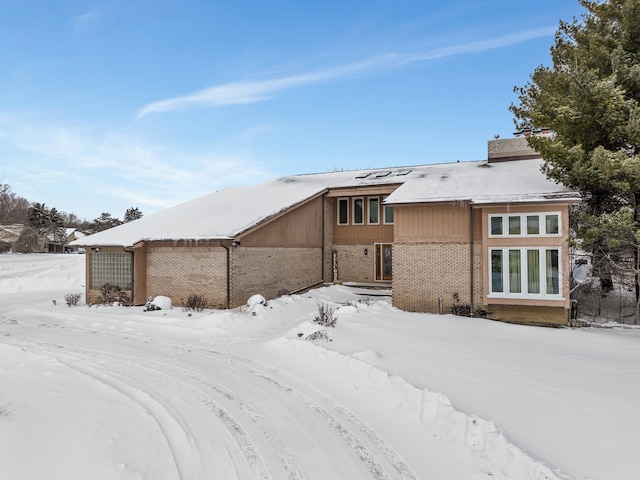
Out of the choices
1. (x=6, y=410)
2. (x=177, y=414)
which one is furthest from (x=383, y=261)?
(x=6, y=410)

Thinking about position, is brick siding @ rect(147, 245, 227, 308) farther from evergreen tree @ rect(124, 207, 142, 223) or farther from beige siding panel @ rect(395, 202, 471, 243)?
evergreen tree @ rect(124, 207, 142, 223)

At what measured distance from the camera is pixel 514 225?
489 inches

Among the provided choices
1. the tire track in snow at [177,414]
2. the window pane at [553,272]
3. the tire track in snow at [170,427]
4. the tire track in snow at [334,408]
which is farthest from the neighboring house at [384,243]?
the tire track in snow at [170,427]

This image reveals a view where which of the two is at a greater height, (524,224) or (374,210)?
(374,210)

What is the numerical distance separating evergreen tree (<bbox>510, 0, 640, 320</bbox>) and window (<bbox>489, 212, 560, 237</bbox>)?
978 mm

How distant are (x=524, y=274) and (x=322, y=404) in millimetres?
9212

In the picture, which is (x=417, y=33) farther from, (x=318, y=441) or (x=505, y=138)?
(x=318, y=441)

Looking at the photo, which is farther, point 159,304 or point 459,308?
point 159,304

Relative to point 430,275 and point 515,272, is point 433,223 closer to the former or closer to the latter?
point 430,275

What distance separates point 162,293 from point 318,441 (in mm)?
12138

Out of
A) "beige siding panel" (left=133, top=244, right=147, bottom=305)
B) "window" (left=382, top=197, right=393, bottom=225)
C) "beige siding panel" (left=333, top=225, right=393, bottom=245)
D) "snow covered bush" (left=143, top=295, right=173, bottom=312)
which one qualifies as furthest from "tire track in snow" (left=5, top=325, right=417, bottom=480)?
"window" (left=382, top=197, right=393, bottom=225)

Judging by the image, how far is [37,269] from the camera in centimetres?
2738

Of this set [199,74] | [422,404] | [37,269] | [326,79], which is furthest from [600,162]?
[37,269]

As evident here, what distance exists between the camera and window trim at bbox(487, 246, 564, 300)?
11746mm
